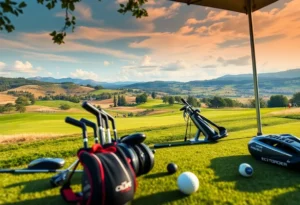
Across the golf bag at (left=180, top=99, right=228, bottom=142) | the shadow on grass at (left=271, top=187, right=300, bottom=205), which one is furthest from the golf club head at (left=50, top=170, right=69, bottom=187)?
the golf bag at (left=180, top=99, right=228, bottom=142)

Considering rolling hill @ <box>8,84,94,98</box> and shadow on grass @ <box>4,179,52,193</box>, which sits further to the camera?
rolling hill @ <box>8,84,94,98</box>

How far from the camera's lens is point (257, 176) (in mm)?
3838

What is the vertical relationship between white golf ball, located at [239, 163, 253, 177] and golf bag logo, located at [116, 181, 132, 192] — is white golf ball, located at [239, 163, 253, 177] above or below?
below

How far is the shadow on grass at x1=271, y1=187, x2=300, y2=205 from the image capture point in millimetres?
2969

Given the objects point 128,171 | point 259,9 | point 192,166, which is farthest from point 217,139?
point 128,171

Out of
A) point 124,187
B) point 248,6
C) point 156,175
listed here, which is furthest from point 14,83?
point 124,187

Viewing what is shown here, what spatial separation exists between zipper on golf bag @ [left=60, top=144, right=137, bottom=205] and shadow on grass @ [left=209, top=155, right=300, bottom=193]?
5.36ft

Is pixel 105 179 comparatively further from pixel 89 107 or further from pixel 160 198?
pixel 89 107

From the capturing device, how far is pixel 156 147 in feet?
21.4

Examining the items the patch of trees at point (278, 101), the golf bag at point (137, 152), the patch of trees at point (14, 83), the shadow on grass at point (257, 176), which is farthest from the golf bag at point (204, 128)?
the patch of trees at point (14, 83)

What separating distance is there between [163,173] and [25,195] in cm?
196

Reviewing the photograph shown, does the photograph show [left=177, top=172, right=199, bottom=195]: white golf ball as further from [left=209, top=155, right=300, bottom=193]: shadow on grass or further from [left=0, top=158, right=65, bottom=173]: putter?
[left=0, top=158, right=65, bottom=173]: putter

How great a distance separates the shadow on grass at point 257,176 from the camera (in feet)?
11.4

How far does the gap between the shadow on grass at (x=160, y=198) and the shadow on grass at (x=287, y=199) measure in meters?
→ 1.06
